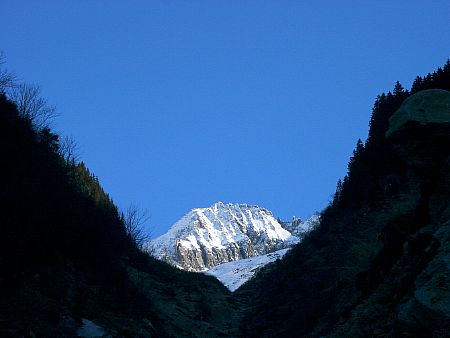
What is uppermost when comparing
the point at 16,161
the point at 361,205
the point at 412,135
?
the point at 361,205

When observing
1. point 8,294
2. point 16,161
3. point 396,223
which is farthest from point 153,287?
point 396,223

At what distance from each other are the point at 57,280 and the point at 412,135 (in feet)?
41.0

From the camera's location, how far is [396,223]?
11.6 m

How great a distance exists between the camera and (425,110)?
36.1 ft

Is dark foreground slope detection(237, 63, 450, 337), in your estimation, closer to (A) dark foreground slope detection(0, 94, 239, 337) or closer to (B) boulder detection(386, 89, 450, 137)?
(B) boulder detection(386, 89, 450, 137)

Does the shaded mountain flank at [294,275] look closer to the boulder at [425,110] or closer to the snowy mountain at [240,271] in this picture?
the boulder at [425,110]

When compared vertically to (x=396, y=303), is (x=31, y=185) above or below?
above

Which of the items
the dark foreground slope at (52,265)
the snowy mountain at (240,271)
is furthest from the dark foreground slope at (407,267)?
the snowy mountain at (240,271)

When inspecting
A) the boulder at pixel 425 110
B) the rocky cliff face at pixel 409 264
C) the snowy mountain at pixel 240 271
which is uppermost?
the snowy mountain at pixel 240 271

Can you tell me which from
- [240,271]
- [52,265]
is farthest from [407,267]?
[240,271]

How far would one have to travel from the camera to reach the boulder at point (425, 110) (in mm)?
10805

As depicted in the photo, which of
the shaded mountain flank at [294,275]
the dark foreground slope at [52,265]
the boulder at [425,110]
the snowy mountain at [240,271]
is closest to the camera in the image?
the shaded mountain flank at [294,275]

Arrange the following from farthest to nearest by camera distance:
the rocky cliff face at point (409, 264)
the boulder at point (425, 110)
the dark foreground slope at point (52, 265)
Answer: the dark foreground slope at point (52, 265) < the boulder at point (425, 110) < the rocky cliff face at point (409, 264)

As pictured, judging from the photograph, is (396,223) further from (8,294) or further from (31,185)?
(31,185)
